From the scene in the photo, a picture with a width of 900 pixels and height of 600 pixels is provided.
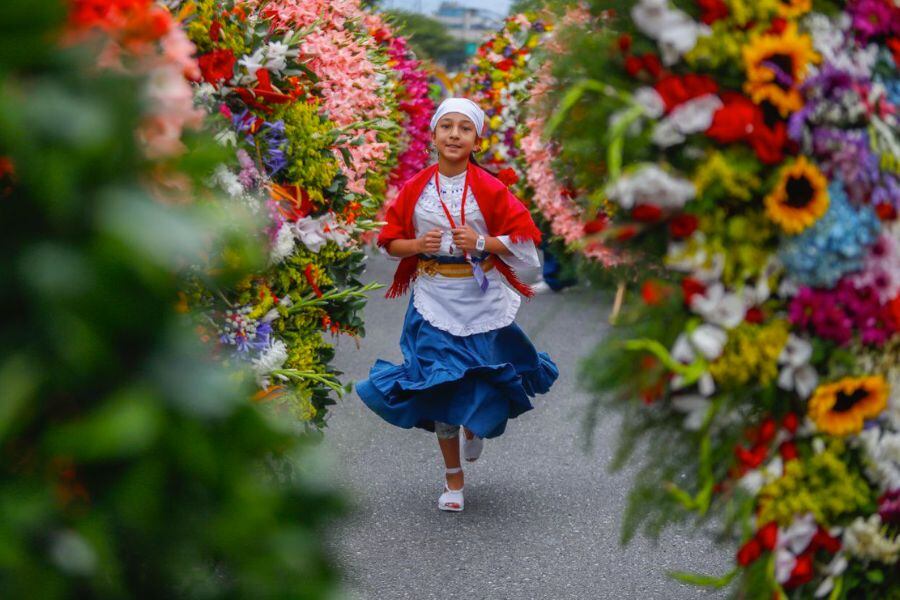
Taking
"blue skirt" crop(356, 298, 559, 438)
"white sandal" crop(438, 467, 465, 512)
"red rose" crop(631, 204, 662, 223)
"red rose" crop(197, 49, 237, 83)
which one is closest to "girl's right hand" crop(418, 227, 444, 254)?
"blue skirt" crop(356, 298, 559, 438)

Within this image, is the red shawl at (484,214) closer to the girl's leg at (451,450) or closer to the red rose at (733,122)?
the girl's leg at (451,450)

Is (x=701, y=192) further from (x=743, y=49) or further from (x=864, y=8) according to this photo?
(x=864, y=8)

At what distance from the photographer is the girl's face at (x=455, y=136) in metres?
5.10

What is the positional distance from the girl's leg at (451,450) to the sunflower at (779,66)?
3051 millimetres

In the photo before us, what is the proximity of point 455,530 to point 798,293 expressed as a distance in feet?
9.08

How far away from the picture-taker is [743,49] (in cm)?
215

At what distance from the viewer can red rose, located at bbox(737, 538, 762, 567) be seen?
223 centimetres

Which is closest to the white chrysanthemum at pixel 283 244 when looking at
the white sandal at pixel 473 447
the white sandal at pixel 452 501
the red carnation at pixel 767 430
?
the white sandal at pixel 452 501

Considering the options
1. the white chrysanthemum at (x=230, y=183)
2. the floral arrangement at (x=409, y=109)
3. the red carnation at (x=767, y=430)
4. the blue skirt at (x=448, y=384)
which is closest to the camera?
the red carnation at (x=767, y=430)

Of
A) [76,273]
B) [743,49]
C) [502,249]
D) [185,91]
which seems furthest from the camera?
[502,249]

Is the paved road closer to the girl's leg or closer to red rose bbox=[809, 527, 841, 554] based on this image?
the girl's leg

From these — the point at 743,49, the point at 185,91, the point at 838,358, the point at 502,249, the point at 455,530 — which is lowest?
the point at 455,530

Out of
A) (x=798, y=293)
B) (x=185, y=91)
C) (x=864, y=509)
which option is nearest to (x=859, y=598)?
(x=864, y=509)

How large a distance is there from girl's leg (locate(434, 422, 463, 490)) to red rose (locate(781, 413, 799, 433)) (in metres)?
2.84
